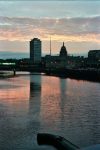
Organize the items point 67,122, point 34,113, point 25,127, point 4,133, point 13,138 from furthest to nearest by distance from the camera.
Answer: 1. point 34,113
2. point 67,122
3. point 25,127
4. point 4,133
5. point 13,138

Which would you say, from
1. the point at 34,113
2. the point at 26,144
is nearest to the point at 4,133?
the point at 26,144

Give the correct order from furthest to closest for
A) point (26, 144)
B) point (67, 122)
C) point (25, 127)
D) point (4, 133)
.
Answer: point (67, 122)
point (25, 127)
point (4, 133)
point (26, 144)

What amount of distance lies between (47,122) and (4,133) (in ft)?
21.0

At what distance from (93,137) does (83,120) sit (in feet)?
28.0

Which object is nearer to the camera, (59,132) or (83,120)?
(59,132)

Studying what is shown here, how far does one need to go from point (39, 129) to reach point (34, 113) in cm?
1111

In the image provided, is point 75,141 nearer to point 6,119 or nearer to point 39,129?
point 39,129

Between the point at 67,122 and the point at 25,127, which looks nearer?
the point at 25,127

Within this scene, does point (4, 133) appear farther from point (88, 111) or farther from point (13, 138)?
point (88, 111)

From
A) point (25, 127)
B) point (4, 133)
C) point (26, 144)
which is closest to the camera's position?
point (26, 144)

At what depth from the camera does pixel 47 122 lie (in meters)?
35.3

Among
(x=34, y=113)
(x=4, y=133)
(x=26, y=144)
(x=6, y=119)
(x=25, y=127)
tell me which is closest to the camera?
(x=26, y=144)

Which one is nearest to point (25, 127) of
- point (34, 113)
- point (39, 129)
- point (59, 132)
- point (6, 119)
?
→ point (39, 129)

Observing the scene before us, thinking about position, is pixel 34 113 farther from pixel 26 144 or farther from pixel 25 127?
pixel 26 144
